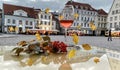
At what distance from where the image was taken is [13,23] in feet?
126

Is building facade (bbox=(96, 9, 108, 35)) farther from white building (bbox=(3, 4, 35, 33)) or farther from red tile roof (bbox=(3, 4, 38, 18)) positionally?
white building (bbox=(3, 4, 35, 33))

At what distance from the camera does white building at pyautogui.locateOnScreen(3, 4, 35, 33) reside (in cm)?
3731

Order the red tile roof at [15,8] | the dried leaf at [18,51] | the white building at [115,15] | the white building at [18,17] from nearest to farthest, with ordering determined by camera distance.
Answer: the dried leaf at [18,51], the white building at [18,17], the red tile roof at [15,8], the white building at [115,15]

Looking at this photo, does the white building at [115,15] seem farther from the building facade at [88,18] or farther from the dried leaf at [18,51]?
the dried leaf at [18,51]

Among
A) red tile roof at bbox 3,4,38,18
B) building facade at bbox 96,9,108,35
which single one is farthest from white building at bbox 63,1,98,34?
red tile roof at bbox 3,4,38,18

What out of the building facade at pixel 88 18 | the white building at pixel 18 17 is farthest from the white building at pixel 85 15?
the white building at pixel 18 17

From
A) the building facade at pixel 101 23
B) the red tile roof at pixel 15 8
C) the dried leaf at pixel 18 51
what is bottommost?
the dried leaf at pixel 18 51

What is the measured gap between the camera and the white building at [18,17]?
37312 mm

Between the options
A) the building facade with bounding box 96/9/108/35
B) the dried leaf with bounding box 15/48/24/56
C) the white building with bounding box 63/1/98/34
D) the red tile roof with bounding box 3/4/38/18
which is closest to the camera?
the dried leaf with bounding box 15/48/24/56

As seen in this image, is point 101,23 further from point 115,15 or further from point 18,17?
point 18,17

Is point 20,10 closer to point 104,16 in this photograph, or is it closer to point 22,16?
point 22,16

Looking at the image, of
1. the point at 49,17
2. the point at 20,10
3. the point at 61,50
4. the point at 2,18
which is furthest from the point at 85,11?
the point at 61,50

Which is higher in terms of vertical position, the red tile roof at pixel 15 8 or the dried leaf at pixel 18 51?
the red tile roof at pixel 15 8

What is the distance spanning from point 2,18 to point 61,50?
38.4 m
